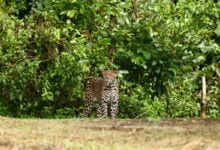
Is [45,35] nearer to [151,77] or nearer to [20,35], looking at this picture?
[20,35]

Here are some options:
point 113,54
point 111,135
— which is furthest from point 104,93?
point 111,135

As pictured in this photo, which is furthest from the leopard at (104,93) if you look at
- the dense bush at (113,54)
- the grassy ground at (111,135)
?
the grassy ground at (111,135)

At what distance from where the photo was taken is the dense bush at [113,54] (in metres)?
8.66

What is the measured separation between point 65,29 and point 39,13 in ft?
1.90

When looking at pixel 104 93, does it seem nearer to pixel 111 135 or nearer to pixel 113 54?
pixel 113 54

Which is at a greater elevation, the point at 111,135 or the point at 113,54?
the point at 113,54

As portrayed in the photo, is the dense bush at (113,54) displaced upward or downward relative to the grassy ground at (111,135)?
upward

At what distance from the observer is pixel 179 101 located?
10.2 meters

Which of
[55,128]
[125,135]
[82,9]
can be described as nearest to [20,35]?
[82,9]

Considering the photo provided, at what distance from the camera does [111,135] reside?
16.4 ft

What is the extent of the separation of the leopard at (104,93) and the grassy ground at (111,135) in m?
2.91

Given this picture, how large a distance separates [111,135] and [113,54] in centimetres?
420

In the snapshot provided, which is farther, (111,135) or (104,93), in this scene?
(104,93)

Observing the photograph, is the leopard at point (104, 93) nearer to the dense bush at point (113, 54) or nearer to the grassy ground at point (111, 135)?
the dense bush at point (113, 54)
